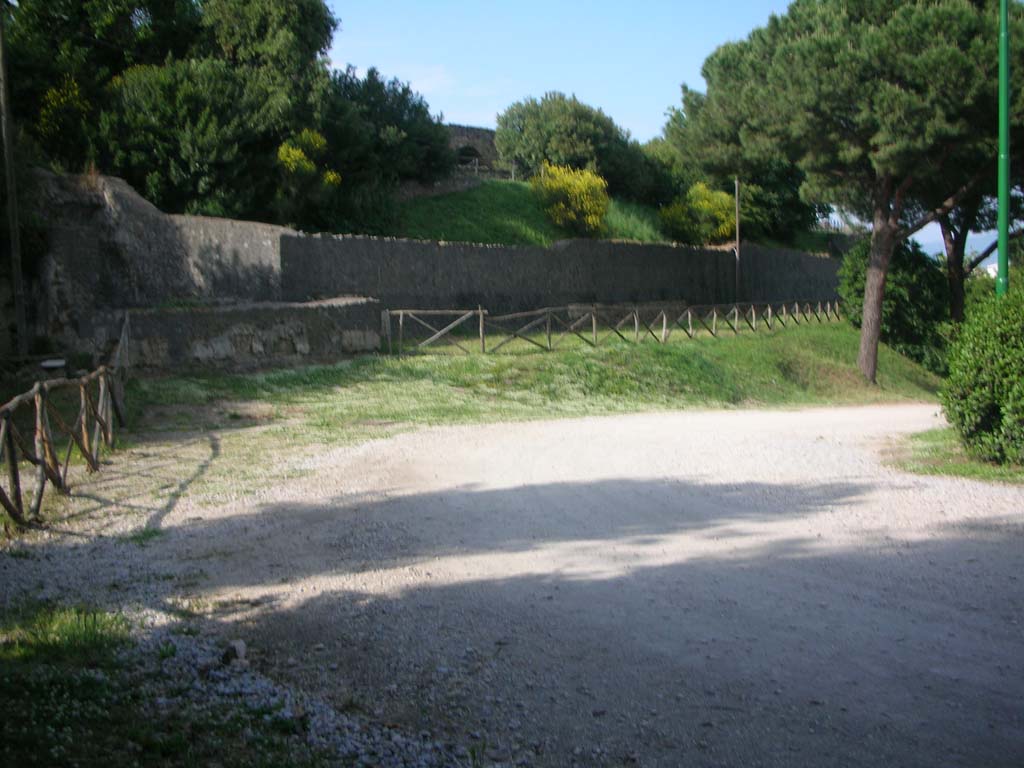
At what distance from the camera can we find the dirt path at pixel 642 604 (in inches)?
155

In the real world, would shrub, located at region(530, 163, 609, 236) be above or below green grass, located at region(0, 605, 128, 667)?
above

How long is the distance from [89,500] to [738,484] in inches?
236

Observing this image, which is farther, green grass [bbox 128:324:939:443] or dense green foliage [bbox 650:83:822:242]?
dense green foliage [bbox 650:83:822:242]

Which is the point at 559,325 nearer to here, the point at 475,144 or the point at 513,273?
the point at 513,273

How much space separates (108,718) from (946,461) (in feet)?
29.0

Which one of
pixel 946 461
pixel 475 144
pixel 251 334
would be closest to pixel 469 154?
pixel 475 144

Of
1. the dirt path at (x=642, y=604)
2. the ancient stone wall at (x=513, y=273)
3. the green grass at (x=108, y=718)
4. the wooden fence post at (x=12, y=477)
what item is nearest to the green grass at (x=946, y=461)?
the dirt path at (x=642, y=604)

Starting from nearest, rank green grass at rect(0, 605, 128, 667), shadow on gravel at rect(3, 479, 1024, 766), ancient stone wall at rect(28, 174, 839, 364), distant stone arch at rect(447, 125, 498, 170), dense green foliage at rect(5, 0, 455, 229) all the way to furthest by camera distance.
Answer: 1. shadow on gravel at rect(3, 479, 1024, 766)
2. green grass at rect(0, 605, 128, 667)
3. ancient stone wall at rect(28, 174, 839, 364)
4. dense green foliage at rect(5, 0, 455, 229)
5. distant stone arch at rect(447, 125, 498, 170)

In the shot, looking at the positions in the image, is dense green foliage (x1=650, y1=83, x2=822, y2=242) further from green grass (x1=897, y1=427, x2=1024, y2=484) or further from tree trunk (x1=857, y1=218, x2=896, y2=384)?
green grass (x1=897, y1=427, x2=1024, y2=484)

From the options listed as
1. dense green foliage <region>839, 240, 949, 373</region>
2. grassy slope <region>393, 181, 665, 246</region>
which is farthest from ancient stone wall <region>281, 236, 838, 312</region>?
dense green foliage <region>839, 240, 949, 373</region>

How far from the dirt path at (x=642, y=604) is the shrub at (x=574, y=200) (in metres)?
29.5

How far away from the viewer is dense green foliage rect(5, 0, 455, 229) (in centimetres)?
2472

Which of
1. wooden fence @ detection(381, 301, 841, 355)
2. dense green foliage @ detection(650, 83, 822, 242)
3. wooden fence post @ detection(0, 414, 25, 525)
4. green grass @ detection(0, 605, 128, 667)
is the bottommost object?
green grass @ detection(0, 605, 128, 667)

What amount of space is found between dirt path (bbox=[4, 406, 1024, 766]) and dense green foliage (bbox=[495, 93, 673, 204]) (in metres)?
35.7
